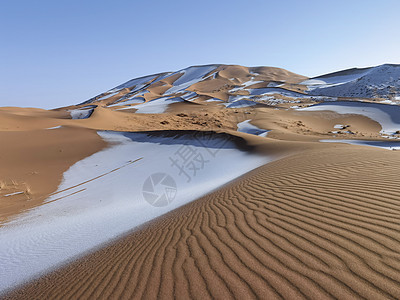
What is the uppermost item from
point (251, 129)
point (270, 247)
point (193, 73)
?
point (193, 73)

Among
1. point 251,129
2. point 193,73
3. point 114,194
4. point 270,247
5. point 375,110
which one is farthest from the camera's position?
point 193,73

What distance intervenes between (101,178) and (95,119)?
1577 centimetres

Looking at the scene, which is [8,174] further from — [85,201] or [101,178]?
[85,201]

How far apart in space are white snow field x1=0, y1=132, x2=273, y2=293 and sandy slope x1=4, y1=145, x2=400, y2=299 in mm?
1182

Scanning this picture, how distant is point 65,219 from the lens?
21.4ft

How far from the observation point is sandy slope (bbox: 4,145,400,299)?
2094 mm

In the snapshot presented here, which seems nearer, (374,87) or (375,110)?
(375,110)

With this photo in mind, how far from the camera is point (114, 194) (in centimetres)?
838

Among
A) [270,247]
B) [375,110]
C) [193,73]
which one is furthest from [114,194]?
[193,73]

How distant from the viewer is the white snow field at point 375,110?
2252cm

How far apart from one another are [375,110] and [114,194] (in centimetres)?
2788

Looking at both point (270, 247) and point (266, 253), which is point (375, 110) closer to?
point (270, 247)

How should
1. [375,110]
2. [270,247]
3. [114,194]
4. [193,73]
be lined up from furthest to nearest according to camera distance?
[193,73] < [375,110] < [114,194] < [270,247]

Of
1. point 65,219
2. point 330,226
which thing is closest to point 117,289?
point 330,226
